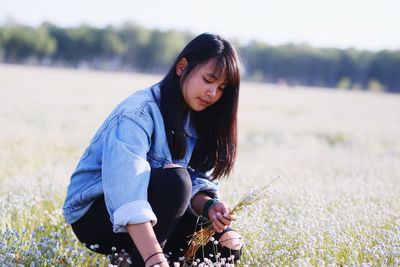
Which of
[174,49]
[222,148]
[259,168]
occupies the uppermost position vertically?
[222,148]

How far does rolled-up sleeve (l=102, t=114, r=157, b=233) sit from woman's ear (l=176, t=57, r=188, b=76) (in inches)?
19.3

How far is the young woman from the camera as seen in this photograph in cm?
262

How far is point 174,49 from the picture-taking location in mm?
101625

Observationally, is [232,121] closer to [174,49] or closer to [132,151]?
[132,151]

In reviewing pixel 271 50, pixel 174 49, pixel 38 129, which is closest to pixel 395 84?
pixel 271 50

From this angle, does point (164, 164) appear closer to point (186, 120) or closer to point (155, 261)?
point (186, 120)

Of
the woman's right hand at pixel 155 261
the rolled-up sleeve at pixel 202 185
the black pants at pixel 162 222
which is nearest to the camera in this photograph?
the woman's right hand at pixel 155 261

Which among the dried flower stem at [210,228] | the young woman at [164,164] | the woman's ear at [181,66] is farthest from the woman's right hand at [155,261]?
the woman's ear at [181,66]

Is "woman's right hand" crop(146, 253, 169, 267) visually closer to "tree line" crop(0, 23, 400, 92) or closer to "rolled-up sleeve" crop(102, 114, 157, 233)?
"rolled-up sleeve" crop(102, 114, 157, 233)

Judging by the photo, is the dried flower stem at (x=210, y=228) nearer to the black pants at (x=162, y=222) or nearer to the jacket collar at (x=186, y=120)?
the black pants at (x=162, y=222)

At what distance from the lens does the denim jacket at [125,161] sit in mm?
2598

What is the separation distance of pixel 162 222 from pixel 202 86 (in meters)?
0.75

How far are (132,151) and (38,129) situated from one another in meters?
7.92

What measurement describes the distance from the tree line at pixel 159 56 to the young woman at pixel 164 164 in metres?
84.3
